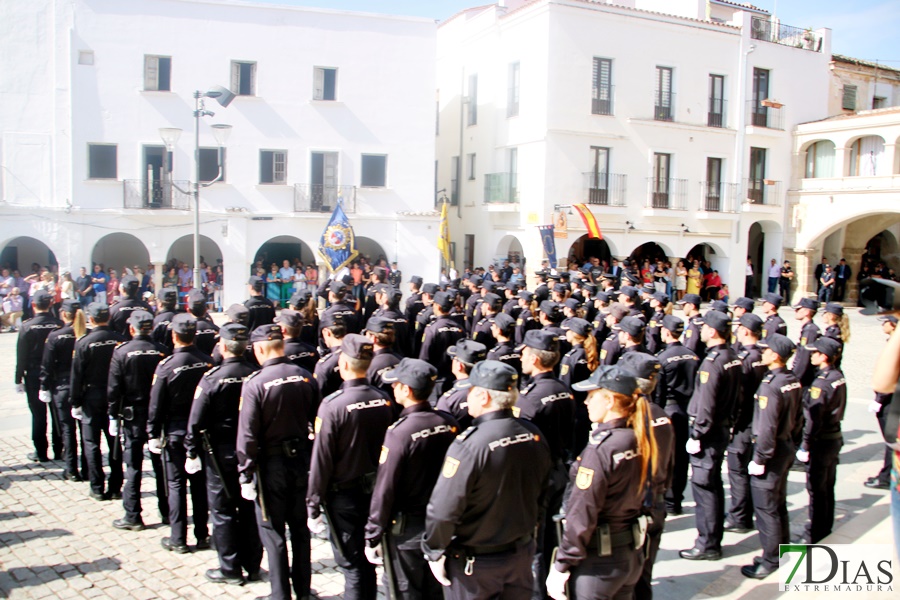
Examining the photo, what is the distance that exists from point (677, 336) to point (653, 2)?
91.9 ft

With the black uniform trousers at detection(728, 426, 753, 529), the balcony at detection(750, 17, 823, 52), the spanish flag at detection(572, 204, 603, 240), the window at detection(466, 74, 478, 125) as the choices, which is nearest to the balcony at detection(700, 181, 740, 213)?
the spanish flag at detection(572, 204, 603, 240)

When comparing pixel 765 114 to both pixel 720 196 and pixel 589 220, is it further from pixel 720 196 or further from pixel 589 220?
pixel 589 220

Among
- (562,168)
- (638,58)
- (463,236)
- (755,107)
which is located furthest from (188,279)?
(755,107)

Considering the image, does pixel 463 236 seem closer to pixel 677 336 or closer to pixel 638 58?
pixel 638 58

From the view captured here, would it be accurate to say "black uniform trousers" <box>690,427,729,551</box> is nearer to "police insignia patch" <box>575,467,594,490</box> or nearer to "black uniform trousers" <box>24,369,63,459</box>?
"police insignia patch" <box>575,467,594,490</box>

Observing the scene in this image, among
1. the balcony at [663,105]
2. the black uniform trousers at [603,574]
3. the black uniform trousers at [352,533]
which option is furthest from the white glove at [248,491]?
the balcony at [663,105]

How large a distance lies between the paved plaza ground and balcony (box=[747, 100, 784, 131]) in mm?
24079

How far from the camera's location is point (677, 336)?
8273 millimetres

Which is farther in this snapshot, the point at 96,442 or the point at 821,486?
the point at 96,442

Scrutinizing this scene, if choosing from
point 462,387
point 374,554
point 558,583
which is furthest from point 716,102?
point 374,554

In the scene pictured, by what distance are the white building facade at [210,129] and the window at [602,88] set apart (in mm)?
6311

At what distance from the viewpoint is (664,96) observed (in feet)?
93.6

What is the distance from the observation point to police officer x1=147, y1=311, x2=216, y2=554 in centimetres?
681

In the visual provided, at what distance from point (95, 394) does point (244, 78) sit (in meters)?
19.6
